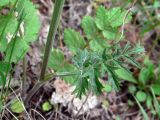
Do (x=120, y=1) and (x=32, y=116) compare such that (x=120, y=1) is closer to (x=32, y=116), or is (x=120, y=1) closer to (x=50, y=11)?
(x=50, y=11)

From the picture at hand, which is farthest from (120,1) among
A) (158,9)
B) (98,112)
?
(98,112)

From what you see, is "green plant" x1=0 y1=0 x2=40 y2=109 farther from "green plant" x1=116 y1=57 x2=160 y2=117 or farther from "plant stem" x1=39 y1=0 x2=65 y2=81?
"green plant" x1=116 y1=57 x2=160 y2=117

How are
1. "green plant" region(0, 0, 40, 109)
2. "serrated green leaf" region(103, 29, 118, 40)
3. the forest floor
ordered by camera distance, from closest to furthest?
"green plant" region(0, 0, 40, 109), "serrated green leaf" region(103, 29, 118, 40), the forest floor

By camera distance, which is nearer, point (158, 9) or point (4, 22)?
point (4, 22)

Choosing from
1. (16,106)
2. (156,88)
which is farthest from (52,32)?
(156,88)

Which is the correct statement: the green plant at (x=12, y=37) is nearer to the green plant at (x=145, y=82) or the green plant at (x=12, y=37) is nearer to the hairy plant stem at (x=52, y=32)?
the hairy plant stem at (x=52, y=32)

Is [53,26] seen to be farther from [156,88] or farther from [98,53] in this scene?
[156,88]

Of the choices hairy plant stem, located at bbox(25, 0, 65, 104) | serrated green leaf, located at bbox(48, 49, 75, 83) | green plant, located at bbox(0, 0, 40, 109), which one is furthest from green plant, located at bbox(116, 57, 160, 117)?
green plant, located at bbox(0, 0, 40, 109)

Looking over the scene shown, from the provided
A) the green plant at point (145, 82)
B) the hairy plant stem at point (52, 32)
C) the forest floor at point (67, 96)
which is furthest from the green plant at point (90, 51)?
the green plant at point (145, 82)
